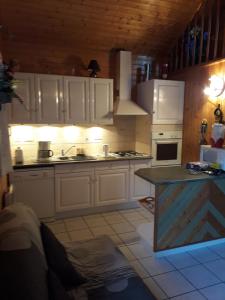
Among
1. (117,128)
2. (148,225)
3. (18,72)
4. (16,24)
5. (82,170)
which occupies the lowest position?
(148,225)

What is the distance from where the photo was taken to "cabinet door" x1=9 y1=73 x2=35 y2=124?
3547 mm

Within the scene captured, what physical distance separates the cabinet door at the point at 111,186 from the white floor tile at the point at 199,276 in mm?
1715

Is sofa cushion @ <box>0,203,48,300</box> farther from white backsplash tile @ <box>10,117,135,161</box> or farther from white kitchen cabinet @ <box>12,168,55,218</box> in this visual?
white backsplash tile @ <box>10,117,135,161</box>

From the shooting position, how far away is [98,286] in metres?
1.60

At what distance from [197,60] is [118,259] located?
3.24 metres

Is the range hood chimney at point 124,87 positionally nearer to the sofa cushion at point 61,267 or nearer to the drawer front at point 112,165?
the drawer front at point 112,165

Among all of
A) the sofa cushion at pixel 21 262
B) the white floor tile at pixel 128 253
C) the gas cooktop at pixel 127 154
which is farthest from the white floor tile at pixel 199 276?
the gas cooktop at pixel 127 154

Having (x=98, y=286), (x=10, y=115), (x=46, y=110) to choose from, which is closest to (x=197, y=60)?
(x=46, y=110)

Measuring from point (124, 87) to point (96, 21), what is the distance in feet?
3.69

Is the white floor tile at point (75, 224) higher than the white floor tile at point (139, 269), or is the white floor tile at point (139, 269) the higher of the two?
the white floor tile at point (139, 269)

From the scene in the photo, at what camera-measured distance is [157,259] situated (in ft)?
8.96

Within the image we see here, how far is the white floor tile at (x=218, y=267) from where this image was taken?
2.49 meters

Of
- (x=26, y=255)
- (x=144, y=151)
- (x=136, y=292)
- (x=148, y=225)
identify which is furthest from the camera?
(x=144, y=151)

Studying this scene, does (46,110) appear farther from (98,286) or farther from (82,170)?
(98,286)
